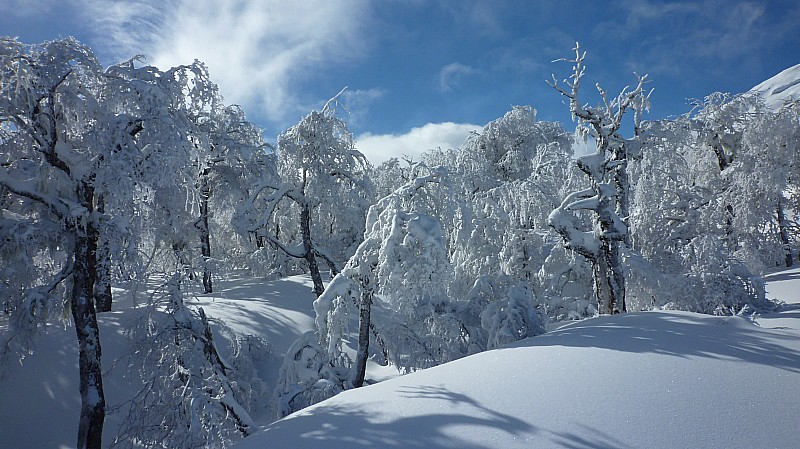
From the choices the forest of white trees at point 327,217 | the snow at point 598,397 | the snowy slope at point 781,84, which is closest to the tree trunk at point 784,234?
the forest of white trees at point 327,217

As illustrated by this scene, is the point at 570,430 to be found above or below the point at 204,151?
below

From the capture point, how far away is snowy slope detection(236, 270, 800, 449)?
120 inches

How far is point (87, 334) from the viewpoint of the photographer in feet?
22.1

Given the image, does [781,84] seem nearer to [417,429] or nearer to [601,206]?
[601,206]

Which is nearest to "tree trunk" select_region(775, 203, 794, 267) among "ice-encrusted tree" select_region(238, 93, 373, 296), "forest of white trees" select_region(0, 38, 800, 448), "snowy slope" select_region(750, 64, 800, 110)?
"forest of white trees" select_region(0, 38, 800, 448)

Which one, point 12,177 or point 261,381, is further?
point 261,381

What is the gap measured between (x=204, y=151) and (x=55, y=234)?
10.3 ft

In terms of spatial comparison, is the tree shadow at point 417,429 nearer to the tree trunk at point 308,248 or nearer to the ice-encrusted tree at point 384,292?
the ice-encrusted tree at point 384,292

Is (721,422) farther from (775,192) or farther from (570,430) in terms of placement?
(775,192)

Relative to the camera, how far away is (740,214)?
1441cm

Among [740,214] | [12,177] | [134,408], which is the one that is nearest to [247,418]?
[134,408]

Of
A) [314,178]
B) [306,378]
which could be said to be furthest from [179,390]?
[314,178]

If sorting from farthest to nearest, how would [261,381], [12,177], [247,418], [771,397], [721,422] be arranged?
1. [261,381]
2. [12,177]
3. [247,418]
4. [771,397]
5. [721,422]

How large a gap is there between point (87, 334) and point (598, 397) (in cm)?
778
